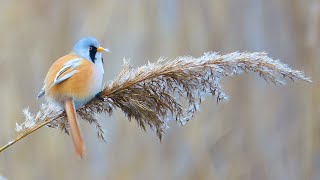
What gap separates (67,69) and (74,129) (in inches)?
6.9

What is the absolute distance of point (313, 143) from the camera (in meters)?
2.06

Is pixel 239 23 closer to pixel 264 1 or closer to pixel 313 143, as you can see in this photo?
pixel 264 1

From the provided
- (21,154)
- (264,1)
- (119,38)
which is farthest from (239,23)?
(21,154)

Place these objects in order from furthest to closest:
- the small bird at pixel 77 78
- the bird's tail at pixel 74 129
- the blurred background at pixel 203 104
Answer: the blurred background at pixel 203 104, the small bird at pixel 77 78, the bird's tail at pixel 74 129

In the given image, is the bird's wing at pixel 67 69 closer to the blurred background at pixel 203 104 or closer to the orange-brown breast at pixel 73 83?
the orange-brown breast at pixel 73 83

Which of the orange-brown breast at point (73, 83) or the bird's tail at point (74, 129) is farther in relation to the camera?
the orange-brown breast at point (73, 83)

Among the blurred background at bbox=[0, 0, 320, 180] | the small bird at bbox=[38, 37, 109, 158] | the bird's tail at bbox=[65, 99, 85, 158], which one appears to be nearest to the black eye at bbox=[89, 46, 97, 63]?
the small bird at bbox=[38, 37, 109, 158]

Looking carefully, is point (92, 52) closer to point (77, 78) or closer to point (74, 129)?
point (77, 78)

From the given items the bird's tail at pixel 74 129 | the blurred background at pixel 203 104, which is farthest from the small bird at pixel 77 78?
the blurred background at pixel 203 104

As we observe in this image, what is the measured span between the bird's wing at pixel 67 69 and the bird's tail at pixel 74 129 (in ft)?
0.15

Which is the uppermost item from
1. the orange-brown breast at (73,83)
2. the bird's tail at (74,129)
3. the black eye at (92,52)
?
the black eye at (92,52)

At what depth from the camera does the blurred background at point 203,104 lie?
80.1 inches

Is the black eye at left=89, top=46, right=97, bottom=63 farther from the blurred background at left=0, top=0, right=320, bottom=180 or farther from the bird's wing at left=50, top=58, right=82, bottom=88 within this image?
the blurred background at left=0, top=0, right=320, bottom=180

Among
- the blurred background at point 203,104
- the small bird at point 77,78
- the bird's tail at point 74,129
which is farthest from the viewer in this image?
the blurred background at point 203,104
